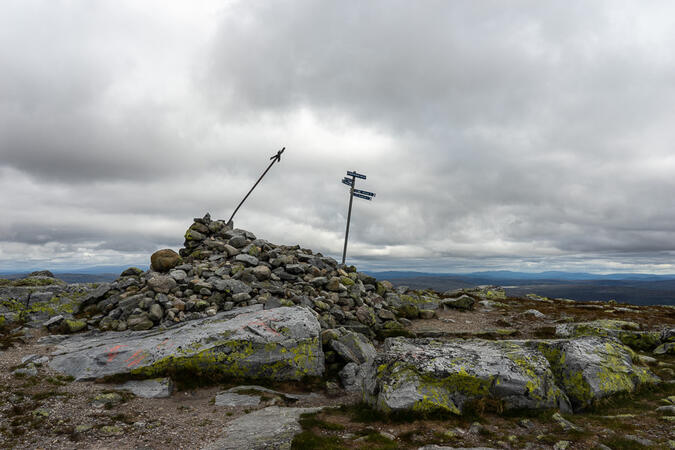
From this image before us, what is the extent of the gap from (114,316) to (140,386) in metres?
8.16

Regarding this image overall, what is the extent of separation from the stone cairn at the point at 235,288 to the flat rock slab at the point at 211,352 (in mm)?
2428

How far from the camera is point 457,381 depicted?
11.1 metres

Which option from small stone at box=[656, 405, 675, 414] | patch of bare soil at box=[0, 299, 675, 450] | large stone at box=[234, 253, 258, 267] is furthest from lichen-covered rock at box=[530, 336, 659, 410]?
large stone at box=[234, 253, 258, 267]

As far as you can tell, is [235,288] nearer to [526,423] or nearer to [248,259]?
[248,259]

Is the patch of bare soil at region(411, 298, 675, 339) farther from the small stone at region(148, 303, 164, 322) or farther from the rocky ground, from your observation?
the small stone at region(148, 303, 164, 322)

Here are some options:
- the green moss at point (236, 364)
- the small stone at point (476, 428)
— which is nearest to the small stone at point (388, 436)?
the small stone at point (476, 428)

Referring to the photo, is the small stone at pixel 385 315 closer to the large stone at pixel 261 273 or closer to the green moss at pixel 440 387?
the large stone at pixel 261 273

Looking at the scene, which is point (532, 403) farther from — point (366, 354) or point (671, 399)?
point (366, 354)

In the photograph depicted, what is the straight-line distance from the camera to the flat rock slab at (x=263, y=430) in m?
9.03

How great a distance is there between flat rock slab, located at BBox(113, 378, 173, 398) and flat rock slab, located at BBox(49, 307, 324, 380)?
0.44m

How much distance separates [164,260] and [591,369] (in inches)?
1040

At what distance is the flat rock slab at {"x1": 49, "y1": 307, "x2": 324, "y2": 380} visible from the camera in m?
14.5

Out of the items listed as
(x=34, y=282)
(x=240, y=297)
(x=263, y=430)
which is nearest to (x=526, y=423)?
(x=263, y=430)

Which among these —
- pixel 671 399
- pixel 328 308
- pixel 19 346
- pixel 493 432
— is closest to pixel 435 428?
pixel 493 432
